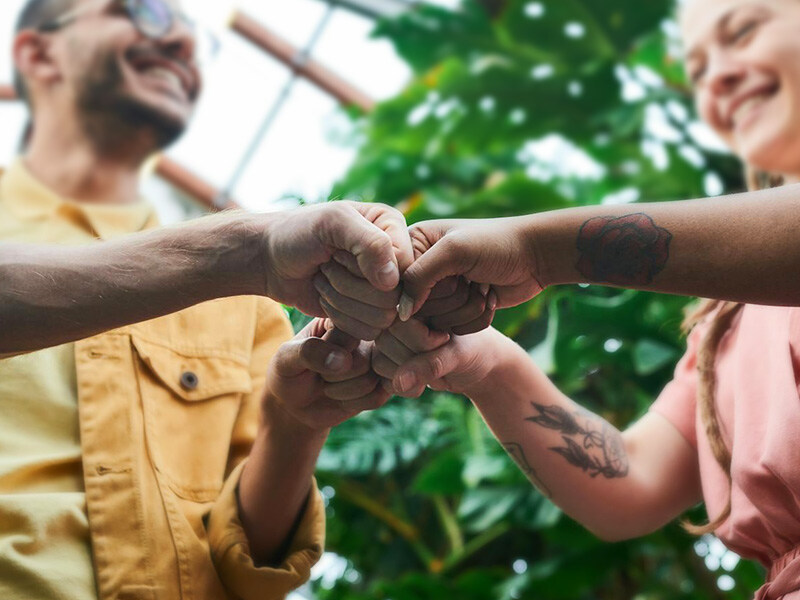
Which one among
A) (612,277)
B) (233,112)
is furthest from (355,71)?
(612,277)

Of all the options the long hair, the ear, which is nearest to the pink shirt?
the long hair

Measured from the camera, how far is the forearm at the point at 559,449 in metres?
1.10

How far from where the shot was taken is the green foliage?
6.59 feet

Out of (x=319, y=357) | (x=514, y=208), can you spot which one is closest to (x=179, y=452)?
(x=319, y=357)

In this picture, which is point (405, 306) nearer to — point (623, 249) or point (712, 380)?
point (623, 249)

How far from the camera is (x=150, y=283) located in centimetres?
90

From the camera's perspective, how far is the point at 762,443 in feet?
3.07

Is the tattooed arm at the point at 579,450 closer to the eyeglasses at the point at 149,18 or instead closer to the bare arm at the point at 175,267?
the bare arm at the point at 175,267

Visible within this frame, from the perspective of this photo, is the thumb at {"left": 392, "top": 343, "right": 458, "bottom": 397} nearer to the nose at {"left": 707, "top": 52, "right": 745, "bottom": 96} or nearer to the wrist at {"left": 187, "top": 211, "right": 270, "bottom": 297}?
the wrist at {"left": 187, "top": 211, "right": 270, "bottom": 297}

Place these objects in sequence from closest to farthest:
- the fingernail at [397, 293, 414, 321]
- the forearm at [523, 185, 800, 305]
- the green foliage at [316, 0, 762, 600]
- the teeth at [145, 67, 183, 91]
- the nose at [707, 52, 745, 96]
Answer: the forearm at [523, 185, 800, 305] < the fingernail at [397, 293, 414, 321] < the nose at [707, 52, 745, 96] < the teeth at [145, 67, 183, 91] < the green foliage at [316, 0, 762, 600]

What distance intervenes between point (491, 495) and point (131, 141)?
3.53 feet

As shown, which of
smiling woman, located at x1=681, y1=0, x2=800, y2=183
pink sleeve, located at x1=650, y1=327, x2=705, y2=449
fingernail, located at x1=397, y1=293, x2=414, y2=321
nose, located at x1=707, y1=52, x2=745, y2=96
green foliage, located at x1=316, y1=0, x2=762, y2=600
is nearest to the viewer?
fingernail, located at x1=397, y1=293, x2=414, y2=321

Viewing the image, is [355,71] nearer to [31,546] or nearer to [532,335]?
[532,335]

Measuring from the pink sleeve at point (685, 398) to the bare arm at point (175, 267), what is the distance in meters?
0.44
